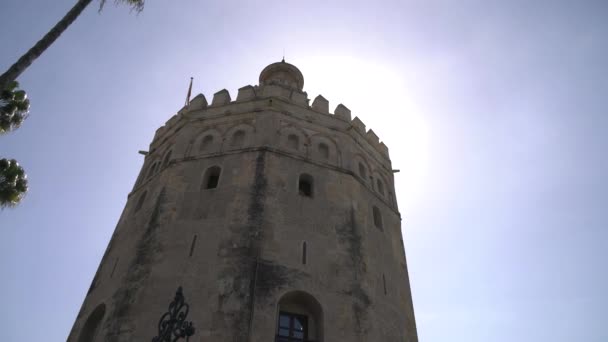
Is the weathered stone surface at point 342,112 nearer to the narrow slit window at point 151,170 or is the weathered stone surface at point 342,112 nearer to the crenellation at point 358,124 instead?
the crenellation at point 358,124

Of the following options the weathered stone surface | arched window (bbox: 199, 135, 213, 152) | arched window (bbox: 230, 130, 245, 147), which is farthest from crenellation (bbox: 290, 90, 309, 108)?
arched window (bbox: 199, 135, 213, 152)

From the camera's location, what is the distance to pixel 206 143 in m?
17.5

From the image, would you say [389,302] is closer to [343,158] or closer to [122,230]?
[343,158]

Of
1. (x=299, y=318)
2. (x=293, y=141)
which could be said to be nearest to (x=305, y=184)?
(x=293, y=141)

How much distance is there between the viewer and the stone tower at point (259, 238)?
39.1ft

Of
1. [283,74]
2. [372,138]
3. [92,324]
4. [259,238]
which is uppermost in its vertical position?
[283,74]

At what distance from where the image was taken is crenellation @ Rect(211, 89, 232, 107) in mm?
19234

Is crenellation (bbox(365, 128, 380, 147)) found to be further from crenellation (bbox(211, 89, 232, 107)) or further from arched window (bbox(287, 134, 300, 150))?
crenellation (bbox(211, 89, 232, 107))

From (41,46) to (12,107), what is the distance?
7.08 feet

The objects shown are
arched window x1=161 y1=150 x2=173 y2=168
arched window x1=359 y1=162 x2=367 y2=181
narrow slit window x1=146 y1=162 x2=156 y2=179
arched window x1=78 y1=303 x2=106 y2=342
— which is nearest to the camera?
arched window x1=78 y1=303 x2=106 y2=342

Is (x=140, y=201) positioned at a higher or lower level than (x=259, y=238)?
higher

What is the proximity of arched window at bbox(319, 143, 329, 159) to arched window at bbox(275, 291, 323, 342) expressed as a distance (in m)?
5.98

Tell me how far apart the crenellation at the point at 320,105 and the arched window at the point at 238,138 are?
3269 millimetres

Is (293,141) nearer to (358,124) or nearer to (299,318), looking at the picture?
(358,124)
